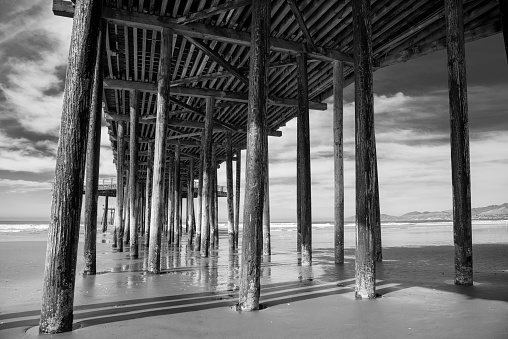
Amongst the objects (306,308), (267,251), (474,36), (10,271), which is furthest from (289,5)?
(10,271)

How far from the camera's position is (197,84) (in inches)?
478

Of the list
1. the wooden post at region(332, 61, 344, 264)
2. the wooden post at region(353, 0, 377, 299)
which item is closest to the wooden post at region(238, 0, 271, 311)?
the wooden post at region(353, 0, 377, 299)

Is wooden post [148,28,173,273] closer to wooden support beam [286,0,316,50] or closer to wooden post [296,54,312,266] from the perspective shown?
wooden support beam [286,0,316,50]

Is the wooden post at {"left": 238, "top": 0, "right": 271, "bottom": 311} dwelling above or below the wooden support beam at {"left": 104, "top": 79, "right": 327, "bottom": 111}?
below

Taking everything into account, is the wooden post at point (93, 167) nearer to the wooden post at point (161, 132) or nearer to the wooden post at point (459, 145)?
the wooden post at point (161, 132)

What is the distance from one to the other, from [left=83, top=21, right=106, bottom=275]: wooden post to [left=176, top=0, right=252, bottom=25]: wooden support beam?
5.23 feet

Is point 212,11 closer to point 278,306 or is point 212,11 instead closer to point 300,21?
point 300,21

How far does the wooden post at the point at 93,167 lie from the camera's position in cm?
718

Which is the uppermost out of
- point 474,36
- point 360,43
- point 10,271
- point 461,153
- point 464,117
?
point 474,36

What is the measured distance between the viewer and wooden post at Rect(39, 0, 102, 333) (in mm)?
3898

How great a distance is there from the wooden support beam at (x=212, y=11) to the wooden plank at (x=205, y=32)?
8.2 inches

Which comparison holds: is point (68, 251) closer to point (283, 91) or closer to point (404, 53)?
point (404, 53)

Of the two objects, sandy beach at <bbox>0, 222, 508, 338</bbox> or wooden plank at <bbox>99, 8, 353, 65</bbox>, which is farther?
wooden plank at <bbox>99, 8, 353, 65</bbox>

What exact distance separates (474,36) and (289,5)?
13.0ft
